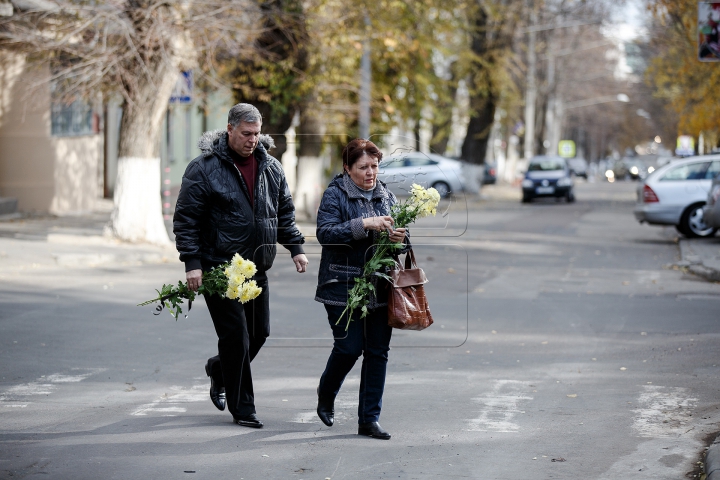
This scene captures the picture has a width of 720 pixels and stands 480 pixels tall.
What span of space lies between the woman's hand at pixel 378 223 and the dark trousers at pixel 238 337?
81 cm

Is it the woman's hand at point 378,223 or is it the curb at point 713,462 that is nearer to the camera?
the curb at point 713,462

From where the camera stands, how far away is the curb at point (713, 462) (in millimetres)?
4877

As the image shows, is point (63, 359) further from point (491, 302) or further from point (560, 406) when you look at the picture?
point (491, 302)

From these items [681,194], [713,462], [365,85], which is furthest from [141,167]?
[713,462]

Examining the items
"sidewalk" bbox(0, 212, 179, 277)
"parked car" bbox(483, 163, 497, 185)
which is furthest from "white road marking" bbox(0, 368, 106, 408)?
"parked car" bbox(483, 163, 497, 185)

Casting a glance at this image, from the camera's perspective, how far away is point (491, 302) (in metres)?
12.1

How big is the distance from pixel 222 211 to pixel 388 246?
0.97 m

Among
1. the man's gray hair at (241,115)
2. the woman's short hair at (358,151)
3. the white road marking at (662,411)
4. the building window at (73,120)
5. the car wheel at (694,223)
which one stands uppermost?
the building window at (73,120)

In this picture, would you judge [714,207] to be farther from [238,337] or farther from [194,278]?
[194,278]

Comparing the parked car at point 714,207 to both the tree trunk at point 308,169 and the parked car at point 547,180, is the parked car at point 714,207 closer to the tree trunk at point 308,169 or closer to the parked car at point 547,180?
the tree trunk at point 308,169

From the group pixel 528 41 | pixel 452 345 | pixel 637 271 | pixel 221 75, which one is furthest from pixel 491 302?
pixel 528 41

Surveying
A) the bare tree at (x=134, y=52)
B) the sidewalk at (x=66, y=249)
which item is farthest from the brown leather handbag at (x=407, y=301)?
the bare tree at (x=134, y=52)

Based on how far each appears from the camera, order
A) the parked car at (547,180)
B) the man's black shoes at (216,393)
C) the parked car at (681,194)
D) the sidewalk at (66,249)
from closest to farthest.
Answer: the man's black shoes at (216,393)
the sidewalk at (66,249)
the parked car at (681,194)
the parked car at (547,180)

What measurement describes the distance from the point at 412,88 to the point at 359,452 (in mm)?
24396
